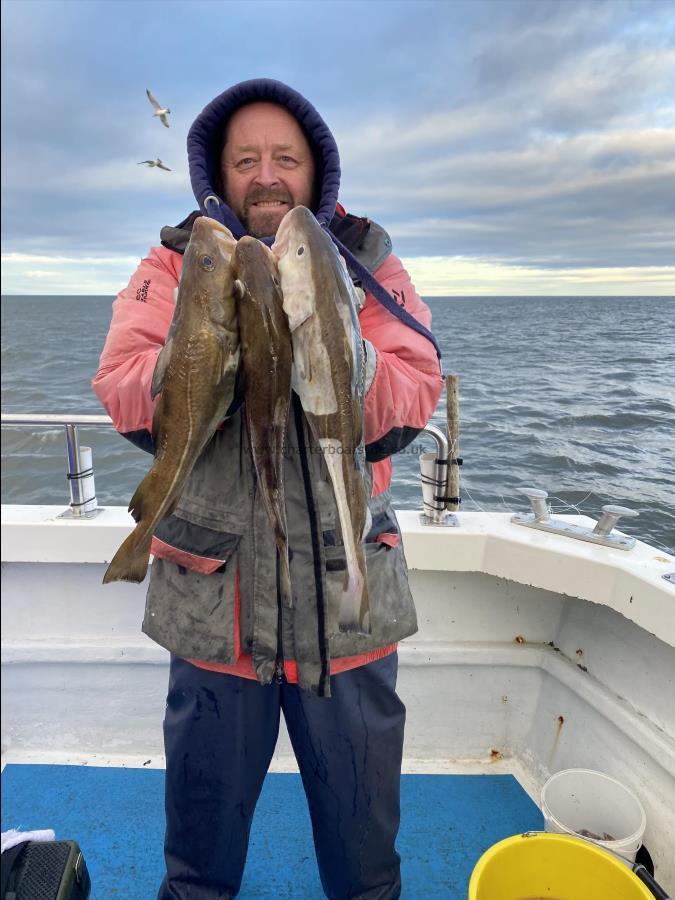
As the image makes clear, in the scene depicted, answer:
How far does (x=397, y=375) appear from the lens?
188cm

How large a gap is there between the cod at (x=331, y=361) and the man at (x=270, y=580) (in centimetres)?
24

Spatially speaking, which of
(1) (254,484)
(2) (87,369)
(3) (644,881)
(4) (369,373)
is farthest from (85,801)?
(2) (87,369)

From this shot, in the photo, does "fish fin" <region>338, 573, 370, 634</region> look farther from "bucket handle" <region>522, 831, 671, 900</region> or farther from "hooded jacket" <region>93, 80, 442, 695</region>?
"bucket handle" <region>522, 831, 671, 900</region>

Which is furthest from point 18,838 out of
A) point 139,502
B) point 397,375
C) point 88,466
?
point 88,466

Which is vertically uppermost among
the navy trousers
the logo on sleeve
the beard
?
the beard

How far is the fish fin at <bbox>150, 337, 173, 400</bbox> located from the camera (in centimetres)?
159

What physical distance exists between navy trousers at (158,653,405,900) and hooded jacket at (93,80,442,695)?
0.16 meters

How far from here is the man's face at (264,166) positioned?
233 cm

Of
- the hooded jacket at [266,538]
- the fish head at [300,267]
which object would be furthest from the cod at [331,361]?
the hooded jacket at [266,538]

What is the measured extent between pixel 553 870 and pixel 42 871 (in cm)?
208

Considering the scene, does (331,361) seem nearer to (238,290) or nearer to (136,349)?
(238,290)

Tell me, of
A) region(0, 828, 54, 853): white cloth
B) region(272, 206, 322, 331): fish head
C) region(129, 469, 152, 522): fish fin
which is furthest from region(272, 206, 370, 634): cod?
region(0, 828, 54, 853): white cloth

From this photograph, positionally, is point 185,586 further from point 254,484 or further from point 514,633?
point 514,633

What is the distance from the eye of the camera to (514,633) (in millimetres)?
3684
